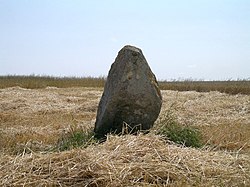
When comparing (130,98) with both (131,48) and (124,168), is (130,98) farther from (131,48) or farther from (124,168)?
(124,168)

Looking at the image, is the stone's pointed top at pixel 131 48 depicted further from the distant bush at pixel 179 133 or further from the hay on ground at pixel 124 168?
the hay on ground at pixel 124 168

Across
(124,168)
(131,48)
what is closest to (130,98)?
(131,48)

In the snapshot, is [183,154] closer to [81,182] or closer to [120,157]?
[120,157]

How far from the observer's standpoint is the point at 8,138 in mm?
6895

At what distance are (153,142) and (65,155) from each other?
1.22 metres

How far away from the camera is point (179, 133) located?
6219 mm

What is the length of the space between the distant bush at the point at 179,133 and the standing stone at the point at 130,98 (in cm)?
30

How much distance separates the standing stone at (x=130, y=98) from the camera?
20.4 ft

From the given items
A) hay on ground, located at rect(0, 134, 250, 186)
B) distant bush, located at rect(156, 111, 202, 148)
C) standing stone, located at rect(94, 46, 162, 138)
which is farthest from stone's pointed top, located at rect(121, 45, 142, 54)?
hay on ground, located at rect(0, 134, 250, 186)

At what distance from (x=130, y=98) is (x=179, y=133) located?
1.01 metres

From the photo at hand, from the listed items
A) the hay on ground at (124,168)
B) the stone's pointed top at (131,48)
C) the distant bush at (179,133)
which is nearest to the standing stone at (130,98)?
the stone's pointed top at (131,48)

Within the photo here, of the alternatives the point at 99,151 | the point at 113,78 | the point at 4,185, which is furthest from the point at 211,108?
the point at 4,185

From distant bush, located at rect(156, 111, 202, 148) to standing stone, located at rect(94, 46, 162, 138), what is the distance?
297mm

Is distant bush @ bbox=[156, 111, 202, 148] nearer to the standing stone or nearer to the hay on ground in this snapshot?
the standing stone
